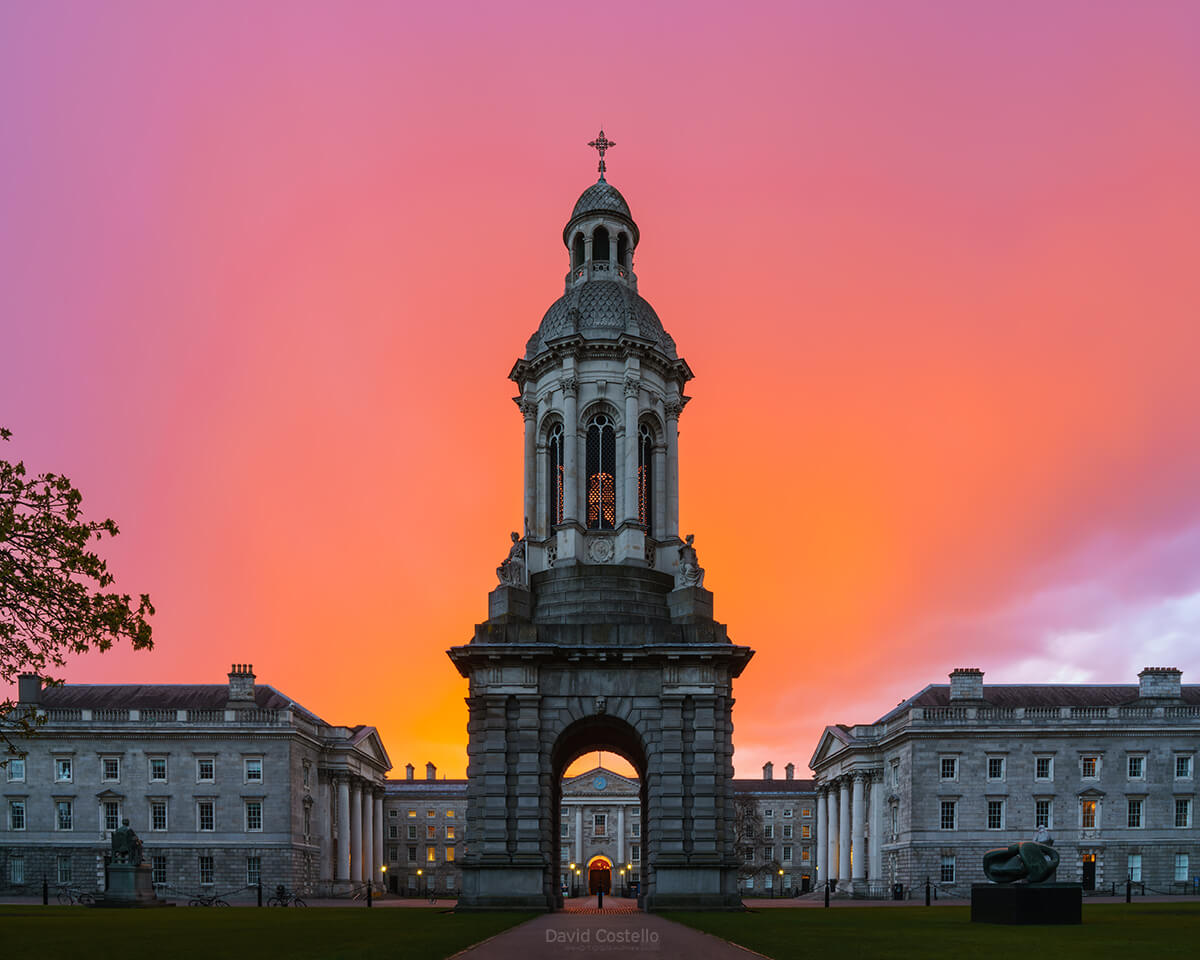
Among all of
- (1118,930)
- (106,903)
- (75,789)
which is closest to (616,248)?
(1118,930)

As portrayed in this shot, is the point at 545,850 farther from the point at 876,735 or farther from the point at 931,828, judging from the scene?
the point at 876,735

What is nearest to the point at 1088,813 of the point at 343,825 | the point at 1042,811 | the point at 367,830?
the point at 1042,811

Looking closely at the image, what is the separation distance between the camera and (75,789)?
80.1 metres

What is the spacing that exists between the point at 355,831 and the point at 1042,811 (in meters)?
53.6

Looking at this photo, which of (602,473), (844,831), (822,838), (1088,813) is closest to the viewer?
(602,473)

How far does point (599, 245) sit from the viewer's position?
4534 cm

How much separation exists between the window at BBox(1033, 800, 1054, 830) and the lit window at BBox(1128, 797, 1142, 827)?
16.1ft

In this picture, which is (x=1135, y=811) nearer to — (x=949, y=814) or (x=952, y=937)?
(x=949, y=814)

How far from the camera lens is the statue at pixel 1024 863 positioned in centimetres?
3075

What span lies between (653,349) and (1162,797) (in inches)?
2108

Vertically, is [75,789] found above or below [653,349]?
below

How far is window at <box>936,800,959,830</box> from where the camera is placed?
75.7 m

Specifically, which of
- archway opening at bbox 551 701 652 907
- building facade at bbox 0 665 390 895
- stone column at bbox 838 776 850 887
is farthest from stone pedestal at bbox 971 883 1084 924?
archway opening at bbox 551 701 652 907

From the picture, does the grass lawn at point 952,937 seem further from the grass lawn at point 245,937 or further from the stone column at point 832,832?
the stone column at point 832,832
